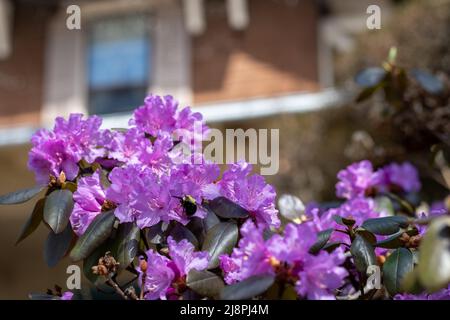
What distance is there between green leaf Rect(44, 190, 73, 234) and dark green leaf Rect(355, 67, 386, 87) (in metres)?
1.43

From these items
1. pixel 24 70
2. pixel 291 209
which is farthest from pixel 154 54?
pixel 291 209

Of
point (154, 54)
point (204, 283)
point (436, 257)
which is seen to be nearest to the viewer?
point (436, 257)

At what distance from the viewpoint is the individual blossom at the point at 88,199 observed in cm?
139

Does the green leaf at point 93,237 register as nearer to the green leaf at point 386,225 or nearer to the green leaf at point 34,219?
the green leaf at point 34,219

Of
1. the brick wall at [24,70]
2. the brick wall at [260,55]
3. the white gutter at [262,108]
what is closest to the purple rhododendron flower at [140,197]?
the white gutter at [262,108]

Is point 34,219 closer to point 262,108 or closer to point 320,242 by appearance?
point 320,242

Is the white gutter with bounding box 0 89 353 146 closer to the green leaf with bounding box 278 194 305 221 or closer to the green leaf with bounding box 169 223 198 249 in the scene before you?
the green leaf with bounding box 278 194 305 221

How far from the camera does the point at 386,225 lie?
1386 mm

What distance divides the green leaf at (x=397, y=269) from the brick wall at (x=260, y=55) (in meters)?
5.27

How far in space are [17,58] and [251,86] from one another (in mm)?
2846

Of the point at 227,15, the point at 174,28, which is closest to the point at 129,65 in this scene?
the point at 174,28

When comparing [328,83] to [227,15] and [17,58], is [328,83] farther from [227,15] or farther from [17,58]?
[17,58]

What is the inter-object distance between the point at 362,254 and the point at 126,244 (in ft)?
1.75
